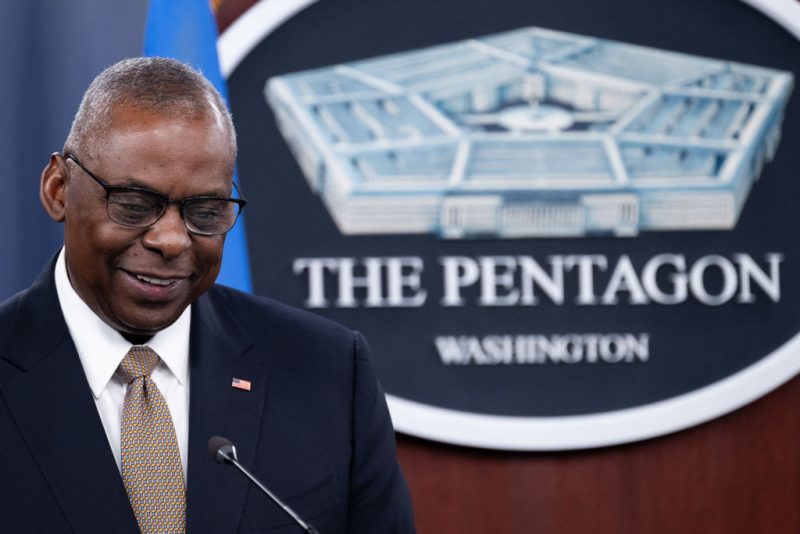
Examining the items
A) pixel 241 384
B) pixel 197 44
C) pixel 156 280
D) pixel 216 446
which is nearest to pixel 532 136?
pixel 197 44

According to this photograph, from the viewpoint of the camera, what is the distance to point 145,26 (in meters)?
2.38

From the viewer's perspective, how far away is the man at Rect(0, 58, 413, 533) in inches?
46.4

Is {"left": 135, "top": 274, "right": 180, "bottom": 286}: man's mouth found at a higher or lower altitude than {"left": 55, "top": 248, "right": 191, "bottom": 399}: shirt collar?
higher

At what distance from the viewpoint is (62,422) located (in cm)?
122

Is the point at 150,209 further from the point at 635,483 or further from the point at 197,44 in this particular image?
the point at 635,483

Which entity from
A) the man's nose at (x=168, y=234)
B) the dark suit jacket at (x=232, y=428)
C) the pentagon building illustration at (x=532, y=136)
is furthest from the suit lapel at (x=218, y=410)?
the pentagon building illustration at (x=532, y=136)

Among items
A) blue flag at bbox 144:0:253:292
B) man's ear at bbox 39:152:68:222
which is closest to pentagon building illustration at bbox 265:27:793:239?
blue flag at bbox 144:0:253:292

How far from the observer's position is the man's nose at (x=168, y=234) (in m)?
1.19

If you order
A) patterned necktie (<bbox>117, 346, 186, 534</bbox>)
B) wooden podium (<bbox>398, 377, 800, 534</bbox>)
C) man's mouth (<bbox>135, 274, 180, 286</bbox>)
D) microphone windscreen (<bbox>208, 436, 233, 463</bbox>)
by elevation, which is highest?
man's mouth (<bbox>135, 274, 180, 286</bbox>)

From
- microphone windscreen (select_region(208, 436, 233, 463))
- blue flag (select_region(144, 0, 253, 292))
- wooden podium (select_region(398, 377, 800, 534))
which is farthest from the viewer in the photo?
wooden podium (select_region(398, 377, 800, 534))

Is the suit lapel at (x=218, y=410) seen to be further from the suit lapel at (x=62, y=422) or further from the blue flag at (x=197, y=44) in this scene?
the blue flag at (x=197, y=44)

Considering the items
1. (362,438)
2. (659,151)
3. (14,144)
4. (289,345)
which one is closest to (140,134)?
(289,345)

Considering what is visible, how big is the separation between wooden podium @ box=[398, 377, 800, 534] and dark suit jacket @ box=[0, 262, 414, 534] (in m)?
0.92

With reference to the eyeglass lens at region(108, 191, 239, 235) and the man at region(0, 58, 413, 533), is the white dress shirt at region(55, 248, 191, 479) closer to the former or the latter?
the man at region(0, 58, 413, 533)
